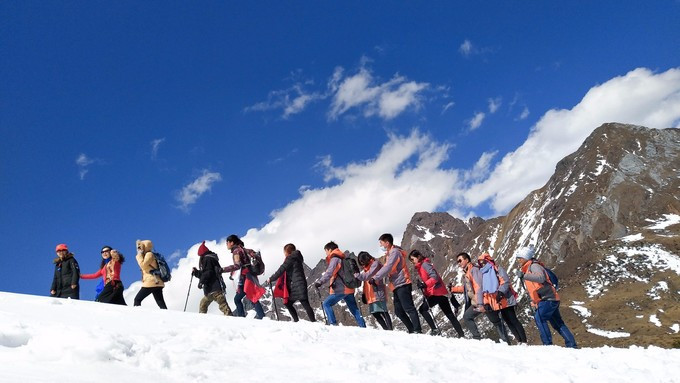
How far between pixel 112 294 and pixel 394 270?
840cm

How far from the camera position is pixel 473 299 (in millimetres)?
Answer: 15641

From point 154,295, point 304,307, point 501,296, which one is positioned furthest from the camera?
point 304,307

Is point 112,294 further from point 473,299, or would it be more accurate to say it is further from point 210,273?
point 473,299

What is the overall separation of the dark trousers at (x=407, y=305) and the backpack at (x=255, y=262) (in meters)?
4.28

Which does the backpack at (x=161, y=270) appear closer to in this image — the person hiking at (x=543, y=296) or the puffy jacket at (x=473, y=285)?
the puffy jacket at (x=473, y=285)

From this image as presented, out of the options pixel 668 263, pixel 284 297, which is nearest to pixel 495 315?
pixel 284 297

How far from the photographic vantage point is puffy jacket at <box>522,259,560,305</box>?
14.0 meters

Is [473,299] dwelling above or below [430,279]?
below

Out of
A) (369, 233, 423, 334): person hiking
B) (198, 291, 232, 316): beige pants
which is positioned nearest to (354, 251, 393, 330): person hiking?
(369, 233, 423, 334): person hiking

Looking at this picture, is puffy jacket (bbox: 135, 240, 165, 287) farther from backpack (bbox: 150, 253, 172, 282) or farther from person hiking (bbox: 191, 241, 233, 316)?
person hiking (bbox: 191, 241, 233, 316)

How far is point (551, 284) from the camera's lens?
14.2 metres

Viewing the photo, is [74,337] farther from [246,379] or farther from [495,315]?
[495,315]

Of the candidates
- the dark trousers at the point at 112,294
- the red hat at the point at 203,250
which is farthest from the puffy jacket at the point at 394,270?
the dark trousers at the point at 112,294

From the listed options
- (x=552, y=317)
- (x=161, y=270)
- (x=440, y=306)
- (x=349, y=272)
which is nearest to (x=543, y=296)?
(x=552, y=317)
